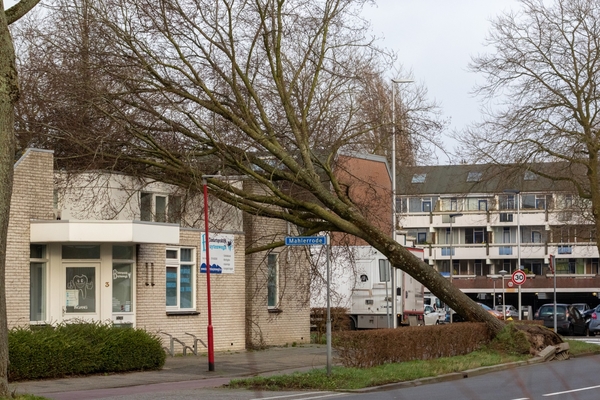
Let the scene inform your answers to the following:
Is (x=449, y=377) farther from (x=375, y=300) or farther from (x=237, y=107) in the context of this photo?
(x=375, y=300)

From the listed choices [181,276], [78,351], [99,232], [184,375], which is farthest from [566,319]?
[78,351]

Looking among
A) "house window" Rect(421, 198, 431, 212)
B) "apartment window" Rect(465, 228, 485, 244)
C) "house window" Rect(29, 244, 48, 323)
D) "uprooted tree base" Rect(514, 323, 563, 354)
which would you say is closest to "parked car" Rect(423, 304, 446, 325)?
"uprooted tree base" Rect(514, 323, 563, 354)

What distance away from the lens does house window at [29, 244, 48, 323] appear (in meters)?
24.7

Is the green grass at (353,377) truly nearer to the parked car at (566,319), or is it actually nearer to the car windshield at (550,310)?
the parked car at (566,319)

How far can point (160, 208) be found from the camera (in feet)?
96.0

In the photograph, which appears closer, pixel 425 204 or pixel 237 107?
pixel 237 107

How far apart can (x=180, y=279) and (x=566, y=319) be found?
27388mm

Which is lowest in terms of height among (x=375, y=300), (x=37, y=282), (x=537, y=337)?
(x=537, y=337)

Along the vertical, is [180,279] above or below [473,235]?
below

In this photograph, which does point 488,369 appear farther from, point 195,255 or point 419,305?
point 419,305

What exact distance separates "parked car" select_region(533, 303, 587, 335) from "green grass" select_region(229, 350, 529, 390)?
29.6 meters

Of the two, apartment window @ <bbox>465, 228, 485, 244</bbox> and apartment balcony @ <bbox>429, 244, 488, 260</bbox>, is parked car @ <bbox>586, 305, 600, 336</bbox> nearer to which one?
apartment balcony @ <bbox>429, 244, 488, 260</bbox>

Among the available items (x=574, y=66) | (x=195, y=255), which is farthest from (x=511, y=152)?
(x=195, y=255)

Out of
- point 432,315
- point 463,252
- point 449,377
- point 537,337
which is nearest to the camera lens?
point 449,377
